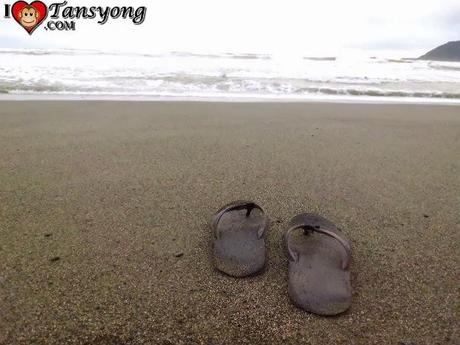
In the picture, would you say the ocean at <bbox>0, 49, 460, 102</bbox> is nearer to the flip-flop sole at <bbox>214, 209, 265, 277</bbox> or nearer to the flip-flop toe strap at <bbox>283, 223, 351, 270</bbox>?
the flip-flop sole at <bbox>214, 209, 265, 277</bbox>

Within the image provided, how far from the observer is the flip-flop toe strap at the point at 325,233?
59.2 inches

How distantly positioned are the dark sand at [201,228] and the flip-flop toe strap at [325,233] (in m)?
0.06

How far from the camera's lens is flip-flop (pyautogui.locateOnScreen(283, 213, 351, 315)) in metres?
1.32

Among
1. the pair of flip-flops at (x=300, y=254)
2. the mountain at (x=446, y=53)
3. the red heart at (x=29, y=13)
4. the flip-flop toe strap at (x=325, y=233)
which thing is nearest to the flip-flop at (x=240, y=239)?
the pair of flip-flops at (x=300, y=254)

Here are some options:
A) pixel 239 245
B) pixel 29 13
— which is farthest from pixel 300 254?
pixel 29 13

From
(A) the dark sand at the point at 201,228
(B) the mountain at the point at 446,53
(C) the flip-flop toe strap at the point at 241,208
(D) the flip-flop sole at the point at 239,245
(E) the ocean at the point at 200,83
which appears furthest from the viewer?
(B) the mountain at the point at 446,53

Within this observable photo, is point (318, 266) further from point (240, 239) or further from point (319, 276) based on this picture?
point (240, 239)

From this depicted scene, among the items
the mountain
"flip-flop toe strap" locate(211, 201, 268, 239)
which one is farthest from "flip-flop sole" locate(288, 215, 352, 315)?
the mountain

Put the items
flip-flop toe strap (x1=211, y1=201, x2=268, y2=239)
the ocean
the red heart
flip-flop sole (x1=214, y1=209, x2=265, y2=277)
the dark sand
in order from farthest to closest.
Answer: the red heart, the ocean, flip-flop toe strap (x1=211, y1=201, x2=268, y2=239), flip-flop sole (x1=214, y1=209, x2=265, y2=277), the dark sand

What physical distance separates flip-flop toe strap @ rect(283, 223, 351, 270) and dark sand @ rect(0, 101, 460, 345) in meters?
0.06

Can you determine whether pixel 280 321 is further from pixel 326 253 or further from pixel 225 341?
pixel 326 253

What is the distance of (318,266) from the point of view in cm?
148

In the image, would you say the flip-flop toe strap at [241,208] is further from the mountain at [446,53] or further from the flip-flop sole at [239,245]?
the mountain at [446,53]

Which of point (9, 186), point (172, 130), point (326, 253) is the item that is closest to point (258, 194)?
point (326, 253)
